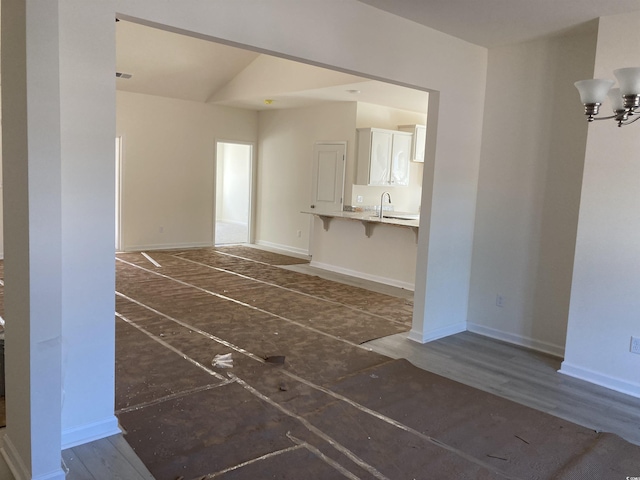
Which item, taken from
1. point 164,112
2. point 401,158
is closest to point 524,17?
point 401,158

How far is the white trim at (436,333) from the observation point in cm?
449

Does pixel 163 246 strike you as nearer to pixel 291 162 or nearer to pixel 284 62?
pixel 291 162

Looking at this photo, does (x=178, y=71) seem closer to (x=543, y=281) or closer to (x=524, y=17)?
(x=524, y=17)

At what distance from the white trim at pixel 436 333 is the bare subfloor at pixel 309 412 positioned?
0.81 feet

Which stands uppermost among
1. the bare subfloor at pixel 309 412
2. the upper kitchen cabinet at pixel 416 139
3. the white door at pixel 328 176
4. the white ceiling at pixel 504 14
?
the white ceiling at pixel 504 14

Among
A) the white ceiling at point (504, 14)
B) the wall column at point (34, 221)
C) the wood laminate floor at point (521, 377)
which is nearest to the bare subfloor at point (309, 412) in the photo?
the wood laminate floor at point (521, 377)

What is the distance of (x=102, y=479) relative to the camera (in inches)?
90.6

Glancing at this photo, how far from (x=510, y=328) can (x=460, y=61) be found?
2466 mm

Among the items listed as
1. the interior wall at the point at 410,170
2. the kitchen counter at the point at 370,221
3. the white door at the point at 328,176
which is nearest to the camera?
the kitchen counter at the point at 370,221

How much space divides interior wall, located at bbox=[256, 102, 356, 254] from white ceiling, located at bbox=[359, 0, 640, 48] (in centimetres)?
416

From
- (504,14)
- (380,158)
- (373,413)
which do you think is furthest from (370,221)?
(373,413)

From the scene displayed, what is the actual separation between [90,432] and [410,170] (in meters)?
7.47

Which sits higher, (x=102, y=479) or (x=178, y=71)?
(x=178, y=71)

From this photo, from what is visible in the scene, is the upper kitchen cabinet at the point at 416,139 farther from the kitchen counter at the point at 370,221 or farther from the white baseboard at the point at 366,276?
the white baseboard at the point at 366,276
